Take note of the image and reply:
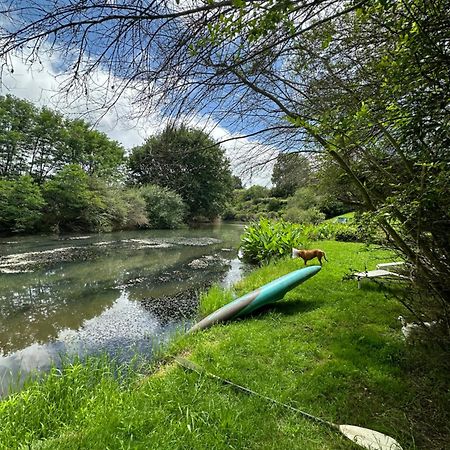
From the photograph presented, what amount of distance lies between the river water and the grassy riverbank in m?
0.81

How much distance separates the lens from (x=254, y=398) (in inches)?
95.0

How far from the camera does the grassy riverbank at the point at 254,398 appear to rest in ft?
6.53

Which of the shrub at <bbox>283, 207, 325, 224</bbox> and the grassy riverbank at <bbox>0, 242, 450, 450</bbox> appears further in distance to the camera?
the shrub at <bbox>283, 207, 325, 224</bbox>

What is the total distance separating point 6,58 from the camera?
1511 millimetres

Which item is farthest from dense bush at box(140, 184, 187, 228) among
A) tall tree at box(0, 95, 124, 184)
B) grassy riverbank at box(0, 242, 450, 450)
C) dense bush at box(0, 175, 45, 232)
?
grassy riverbank at box(0, 242, 450, 450)

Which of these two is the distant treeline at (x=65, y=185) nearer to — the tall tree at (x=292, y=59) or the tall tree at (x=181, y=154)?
the tall tree at (x=181, y=154)

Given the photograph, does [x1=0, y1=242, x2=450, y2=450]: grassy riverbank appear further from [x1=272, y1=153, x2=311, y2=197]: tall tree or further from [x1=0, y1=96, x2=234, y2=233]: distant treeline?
[x1=0, y1=96, x2=234, y2=233]: distant treeline

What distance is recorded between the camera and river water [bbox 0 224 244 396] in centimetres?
429

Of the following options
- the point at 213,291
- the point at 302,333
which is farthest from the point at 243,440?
the point at 213,291

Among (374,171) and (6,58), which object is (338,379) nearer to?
(374,171)

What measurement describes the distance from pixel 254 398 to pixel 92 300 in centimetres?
515

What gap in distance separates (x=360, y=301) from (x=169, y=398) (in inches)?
133

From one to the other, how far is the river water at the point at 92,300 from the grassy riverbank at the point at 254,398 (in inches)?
32.0

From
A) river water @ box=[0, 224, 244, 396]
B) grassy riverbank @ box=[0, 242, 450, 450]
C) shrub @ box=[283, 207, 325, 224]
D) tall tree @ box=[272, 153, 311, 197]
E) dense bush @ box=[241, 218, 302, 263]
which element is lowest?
river water @ box=[0, 224, 244, 396]
